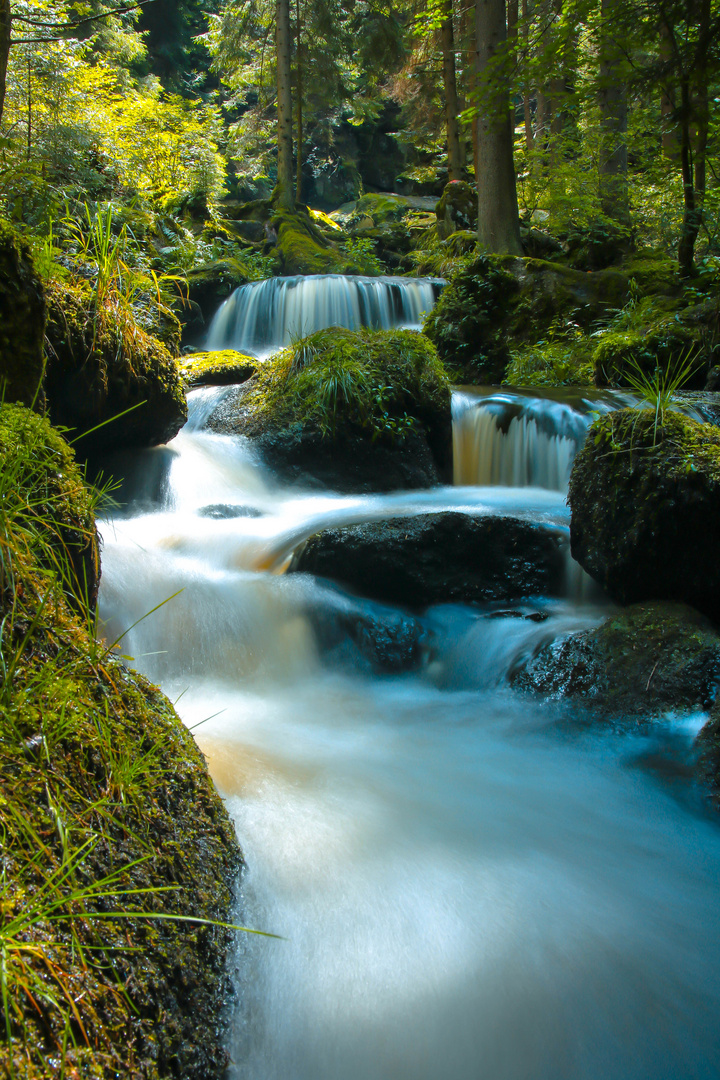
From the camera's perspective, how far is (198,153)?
1545cm

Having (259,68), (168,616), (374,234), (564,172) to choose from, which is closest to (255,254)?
(374,234)

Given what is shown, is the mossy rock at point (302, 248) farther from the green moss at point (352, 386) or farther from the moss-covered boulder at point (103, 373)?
the moss-covered boulder at point (103, 373)

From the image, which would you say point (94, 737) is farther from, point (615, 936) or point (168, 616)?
point (168, 616)

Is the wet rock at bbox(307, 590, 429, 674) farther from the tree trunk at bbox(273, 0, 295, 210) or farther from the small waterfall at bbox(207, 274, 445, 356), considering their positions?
the tree trunk at bbox(273, 0, 295, 210)

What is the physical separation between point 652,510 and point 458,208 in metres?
14.5

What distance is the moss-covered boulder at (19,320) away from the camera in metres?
3.08

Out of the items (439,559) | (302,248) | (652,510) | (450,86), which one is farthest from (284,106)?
(652,510)

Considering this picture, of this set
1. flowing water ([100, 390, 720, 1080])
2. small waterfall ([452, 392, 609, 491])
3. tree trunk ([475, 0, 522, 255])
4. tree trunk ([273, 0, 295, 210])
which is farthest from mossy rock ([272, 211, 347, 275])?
flowing water ([100, 390, 720, 1080])

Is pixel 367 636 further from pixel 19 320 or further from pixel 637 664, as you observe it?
pixel 19 320

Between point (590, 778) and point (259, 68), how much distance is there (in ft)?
84.6

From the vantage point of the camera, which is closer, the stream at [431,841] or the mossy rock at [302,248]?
the stream at [431,841]

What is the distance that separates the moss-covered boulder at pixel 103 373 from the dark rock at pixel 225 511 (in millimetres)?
821

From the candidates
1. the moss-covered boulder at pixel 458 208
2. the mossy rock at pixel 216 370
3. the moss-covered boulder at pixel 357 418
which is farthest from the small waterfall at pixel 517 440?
the moss-covered boulder at pixel 458 208

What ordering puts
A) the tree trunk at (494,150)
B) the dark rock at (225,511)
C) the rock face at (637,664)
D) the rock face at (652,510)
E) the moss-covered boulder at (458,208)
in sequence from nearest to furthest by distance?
the rock face at (637,664) → the rock face at (652,510) → the dark rock at (225,511) → the tree trunk at (494,150) → the moss-covered boulder at (458,208)
